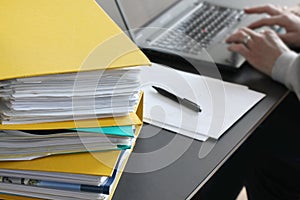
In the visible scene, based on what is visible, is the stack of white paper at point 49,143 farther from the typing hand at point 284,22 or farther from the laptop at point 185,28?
the typing hand at point 284,22

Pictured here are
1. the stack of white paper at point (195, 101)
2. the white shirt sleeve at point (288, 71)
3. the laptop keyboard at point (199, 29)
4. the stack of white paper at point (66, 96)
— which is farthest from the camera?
the laptop keyboard at point (199, 29)

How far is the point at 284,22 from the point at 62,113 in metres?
0.85

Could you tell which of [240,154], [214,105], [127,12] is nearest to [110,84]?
[214,105]

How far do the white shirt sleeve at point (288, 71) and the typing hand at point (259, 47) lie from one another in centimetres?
2

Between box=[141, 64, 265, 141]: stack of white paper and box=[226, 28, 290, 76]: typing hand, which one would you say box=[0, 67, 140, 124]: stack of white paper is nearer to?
box=[141, 64, 265, 141]: stack of white paper

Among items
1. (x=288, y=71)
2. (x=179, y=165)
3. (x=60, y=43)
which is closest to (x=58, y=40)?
(x=60, y=43)

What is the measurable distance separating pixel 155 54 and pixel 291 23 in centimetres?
40

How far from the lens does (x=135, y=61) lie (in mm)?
827

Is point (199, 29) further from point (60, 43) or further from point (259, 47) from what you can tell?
point (60, 43)

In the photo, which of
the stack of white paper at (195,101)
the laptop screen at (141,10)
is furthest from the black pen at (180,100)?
the laptop screen at (141,10)

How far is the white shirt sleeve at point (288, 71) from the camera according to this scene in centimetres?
122

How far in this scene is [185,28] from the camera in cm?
146

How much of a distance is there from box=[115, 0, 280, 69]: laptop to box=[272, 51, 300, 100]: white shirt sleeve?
0.09 meters

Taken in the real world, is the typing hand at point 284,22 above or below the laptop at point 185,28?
below
